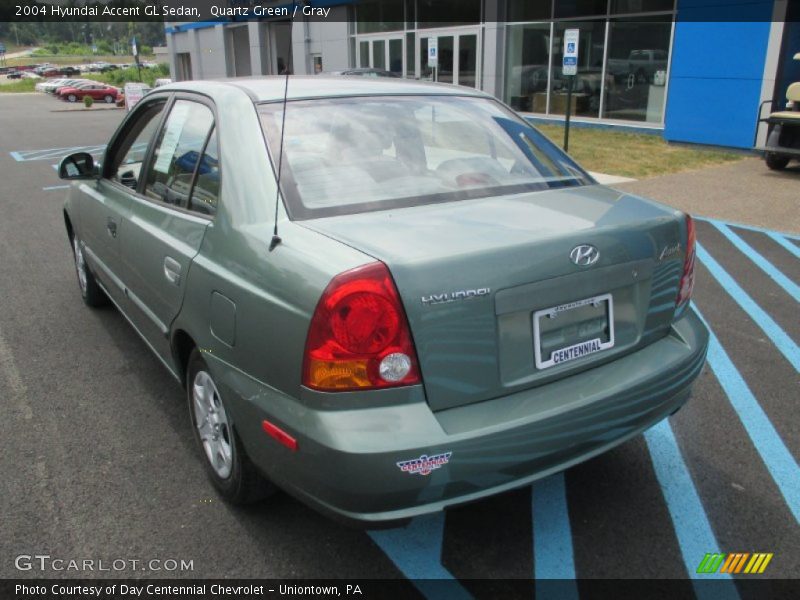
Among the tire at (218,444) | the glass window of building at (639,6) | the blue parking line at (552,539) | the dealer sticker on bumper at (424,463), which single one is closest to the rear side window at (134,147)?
the tire at (218,444)

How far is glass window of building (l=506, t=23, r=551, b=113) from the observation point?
18328 millimetres

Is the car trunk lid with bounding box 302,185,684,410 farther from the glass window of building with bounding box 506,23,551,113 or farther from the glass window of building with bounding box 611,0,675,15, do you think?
the glass window of building with bounding box 506,23,551,113

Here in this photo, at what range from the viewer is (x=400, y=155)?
2.93 meters

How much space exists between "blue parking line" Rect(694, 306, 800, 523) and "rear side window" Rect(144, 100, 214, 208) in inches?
116

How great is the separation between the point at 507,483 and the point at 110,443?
7.05 ft

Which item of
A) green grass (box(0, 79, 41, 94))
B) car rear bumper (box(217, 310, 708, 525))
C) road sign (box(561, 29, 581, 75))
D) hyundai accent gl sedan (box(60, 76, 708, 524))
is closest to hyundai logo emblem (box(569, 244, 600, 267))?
hyundai accent gl sedan (box(60, 76, 708, 524))

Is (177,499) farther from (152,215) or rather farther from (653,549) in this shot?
(653,549)

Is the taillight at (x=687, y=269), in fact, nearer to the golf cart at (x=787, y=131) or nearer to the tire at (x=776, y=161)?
the golf cart at (x=787, y=131)

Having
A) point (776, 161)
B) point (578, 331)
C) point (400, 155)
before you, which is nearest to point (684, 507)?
point (578, 331)

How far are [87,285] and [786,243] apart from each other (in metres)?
6.85

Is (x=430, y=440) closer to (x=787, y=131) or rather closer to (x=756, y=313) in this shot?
(x=756, y=313)

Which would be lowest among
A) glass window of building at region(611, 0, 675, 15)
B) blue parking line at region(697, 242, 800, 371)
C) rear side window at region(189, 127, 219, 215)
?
blue parking line at region(697, 242, 800, 371)

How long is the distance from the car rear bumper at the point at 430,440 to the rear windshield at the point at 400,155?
78 cm

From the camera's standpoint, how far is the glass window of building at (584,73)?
16703 millimetres
